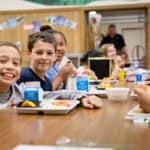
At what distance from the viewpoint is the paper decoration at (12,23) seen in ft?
24.4

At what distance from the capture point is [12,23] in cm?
748

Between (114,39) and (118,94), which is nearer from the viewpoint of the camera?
(118,94)

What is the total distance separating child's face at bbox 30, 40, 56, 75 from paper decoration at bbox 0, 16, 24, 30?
5387 mm

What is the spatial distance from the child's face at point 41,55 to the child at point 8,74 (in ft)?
1.42

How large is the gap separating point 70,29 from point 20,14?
1.10 m

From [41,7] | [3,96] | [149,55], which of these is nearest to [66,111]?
[3,96]

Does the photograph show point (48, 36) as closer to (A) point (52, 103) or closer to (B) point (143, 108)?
(A) point (52, 103)

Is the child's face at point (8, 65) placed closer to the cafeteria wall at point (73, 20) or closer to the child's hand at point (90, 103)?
the child's hand at point (90, 103)

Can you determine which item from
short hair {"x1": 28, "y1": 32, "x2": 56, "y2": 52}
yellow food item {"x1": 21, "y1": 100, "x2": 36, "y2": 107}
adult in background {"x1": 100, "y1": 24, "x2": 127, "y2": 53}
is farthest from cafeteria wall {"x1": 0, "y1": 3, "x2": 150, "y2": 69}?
yellow food item {"x1": 21, "y1": 100, "x2": 36, "y2": 107}

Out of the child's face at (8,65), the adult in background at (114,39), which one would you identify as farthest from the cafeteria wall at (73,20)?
the child's face at (8,65)

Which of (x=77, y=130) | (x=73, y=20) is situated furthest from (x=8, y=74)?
(x=73, y=20)

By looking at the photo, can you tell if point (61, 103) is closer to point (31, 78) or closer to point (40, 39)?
point (31, 78)

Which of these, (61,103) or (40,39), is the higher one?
(40,39)

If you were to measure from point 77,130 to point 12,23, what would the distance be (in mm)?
6683
